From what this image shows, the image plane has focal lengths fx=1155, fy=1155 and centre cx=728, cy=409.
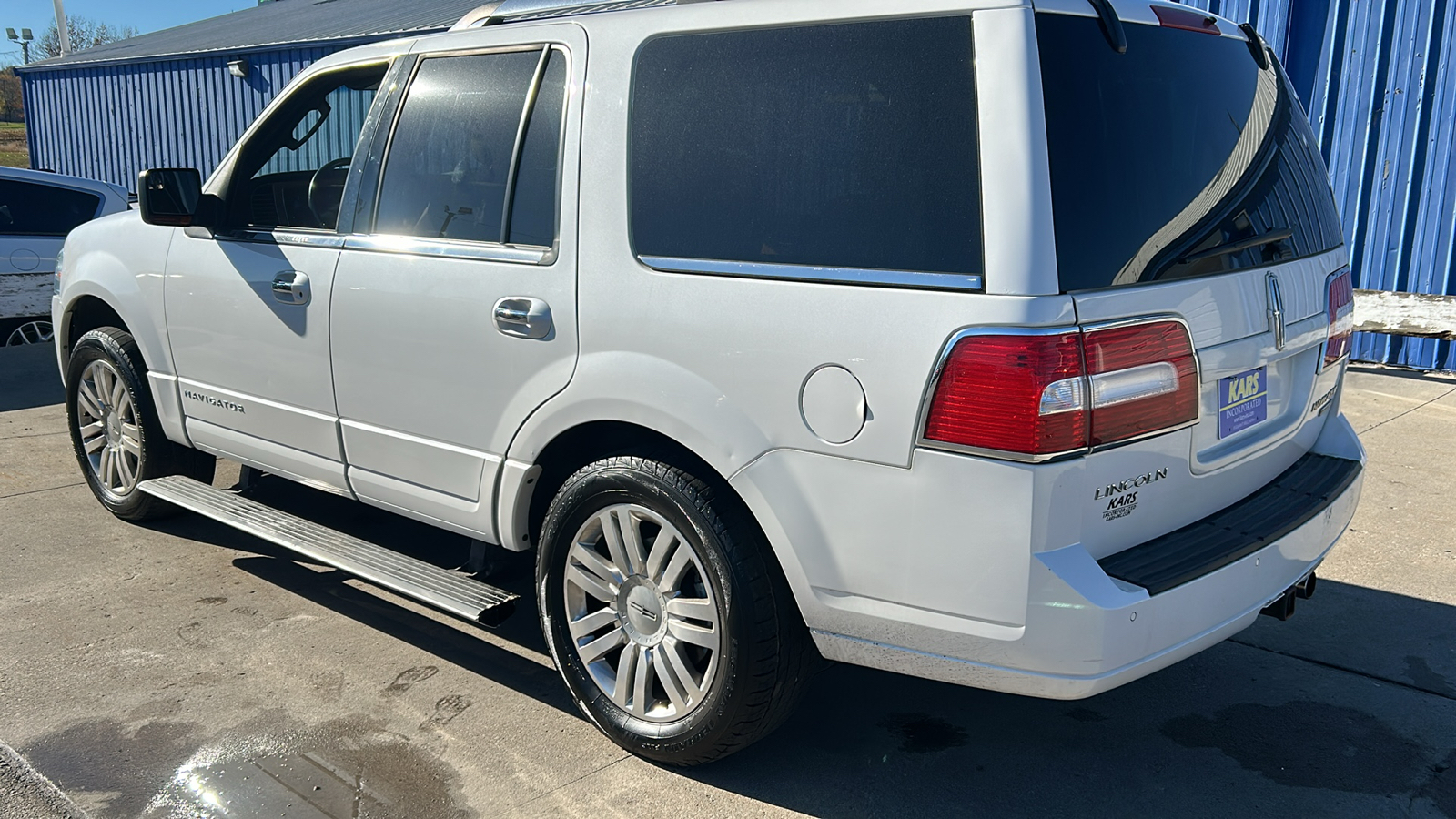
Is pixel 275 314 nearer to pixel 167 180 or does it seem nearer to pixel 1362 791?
pixel 167 180

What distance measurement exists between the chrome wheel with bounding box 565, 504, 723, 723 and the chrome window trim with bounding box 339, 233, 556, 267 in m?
0.75

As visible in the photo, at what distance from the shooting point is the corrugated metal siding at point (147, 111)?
56.3 ft

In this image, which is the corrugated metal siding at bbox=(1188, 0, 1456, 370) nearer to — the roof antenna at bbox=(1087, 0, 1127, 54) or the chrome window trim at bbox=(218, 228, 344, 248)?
the roof antenna at bbox=(1087, 0, 1127, 54)

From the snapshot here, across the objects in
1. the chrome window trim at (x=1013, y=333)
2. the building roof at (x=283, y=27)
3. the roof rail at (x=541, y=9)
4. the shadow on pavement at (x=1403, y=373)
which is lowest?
the shadow on pavement at (x=1403, y=373)

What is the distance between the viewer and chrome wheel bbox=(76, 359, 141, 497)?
195 inches

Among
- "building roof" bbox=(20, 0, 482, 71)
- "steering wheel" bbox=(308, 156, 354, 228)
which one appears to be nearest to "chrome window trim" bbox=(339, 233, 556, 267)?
"steering wheel" bbox=(308, 156, 354, 228)

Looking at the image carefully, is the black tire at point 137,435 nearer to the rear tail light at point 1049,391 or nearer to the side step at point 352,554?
the side step at point 352,554

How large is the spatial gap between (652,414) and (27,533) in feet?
11.8

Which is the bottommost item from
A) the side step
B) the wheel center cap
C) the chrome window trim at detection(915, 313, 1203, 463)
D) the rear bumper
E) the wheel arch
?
the side step

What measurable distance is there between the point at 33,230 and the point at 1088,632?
30.5ft

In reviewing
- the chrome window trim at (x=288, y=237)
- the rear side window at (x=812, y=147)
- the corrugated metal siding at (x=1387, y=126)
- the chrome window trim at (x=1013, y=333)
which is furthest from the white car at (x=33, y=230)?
the corrugated metal siding at (x=1387, y=126)

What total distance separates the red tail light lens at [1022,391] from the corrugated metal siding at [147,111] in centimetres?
1320

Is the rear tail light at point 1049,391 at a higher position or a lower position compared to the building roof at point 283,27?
lower

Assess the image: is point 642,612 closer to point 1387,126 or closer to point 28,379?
point 28,379
